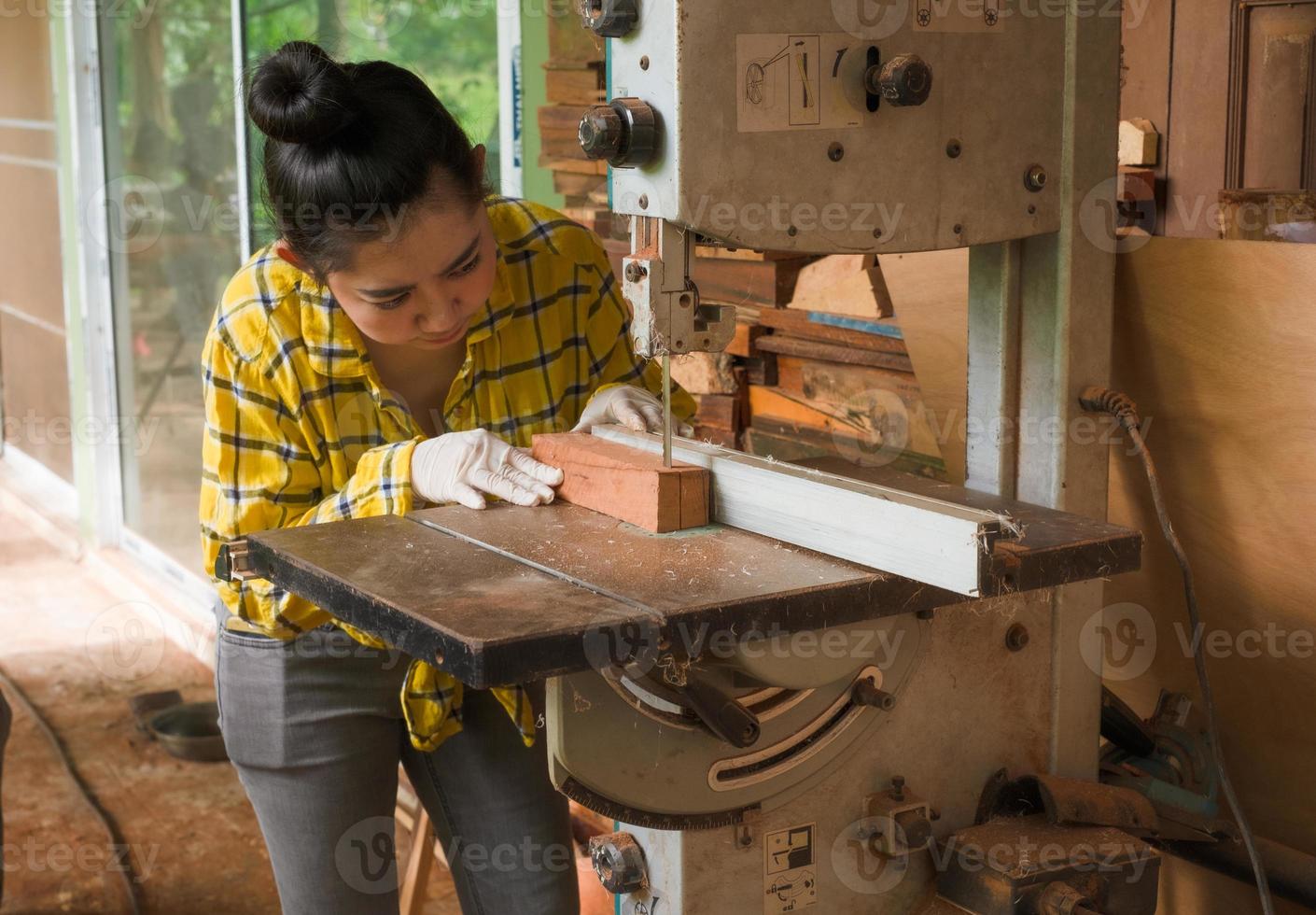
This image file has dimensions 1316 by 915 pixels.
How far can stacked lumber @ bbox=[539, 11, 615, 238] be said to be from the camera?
2516mm

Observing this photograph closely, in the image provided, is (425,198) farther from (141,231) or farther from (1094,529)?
(141,231)

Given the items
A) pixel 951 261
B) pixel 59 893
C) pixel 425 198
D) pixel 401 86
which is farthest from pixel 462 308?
pixel 59 893

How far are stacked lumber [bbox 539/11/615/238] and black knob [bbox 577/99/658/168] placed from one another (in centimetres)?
122

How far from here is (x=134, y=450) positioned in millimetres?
4816

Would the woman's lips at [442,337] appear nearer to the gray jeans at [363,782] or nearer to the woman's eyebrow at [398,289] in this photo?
the woman's eyebrow at [398,289]

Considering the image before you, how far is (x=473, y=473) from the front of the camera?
150 centimetres

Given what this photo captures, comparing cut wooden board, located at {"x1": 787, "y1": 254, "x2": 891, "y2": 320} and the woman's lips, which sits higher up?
cut wooden board, located at {"x1": 787, "y1": 254, "x2": 891, "y2": 320}

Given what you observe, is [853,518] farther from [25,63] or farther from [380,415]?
[25,63]

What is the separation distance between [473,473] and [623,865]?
16.7 inches

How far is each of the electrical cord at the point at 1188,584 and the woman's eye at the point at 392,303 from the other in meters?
0.74

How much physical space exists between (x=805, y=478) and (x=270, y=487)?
622mm

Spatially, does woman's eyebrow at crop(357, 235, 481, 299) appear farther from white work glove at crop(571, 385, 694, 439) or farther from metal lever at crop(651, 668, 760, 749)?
metal lever at crop(651, 668, 760, 749)

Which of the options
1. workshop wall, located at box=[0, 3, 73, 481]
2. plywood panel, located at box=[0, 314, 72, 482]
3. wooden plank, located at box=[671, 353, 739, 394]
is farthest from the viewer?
plywood panel, located at box=[0, 314, 72, 482]

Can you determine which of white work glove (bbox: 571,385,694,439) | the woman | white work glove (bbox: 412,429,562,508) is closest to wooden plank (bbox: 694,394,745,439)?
the woman
